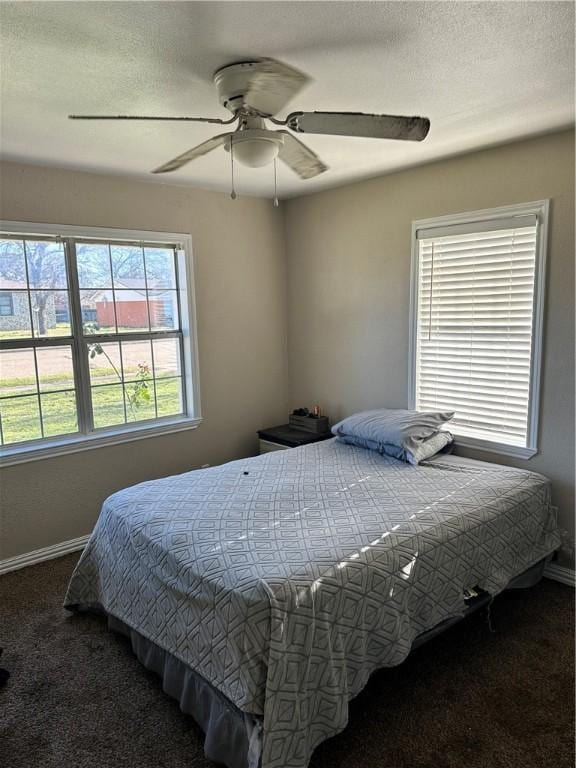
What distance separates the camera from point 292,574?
70.5 inches

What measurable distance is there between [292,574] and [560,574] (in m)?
1.97

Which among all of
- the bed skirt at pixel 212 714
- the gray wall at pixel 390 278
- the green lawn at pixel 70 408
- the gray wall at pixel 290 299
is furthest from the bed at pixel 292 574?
the green lawn at pixel 70 408

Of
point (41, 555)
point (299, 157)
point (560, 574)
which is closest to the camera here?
point (299, 157)

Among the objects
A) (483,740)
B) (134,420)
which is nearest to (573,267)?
(483,740)

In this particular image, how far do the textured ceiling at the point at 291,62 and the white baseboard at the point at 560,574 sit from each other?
2419 millimetres

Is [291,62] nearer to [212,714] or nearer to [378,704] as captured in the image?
[212,714]

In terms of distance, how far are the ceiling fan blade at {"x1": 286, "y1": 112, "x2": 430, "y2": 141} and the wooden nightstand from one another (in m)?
2.45

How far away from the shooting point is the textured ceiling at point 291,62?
5.07 feet

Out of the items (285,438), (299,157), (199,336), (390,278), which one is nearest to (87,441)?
(199,336)

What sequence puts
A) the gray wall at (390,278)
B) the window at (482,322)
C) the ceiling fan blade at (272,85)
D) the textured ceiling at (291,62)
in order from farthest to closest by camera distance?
the window at (482,322), the gray wall at (390,278), the ceiling fan blade at (272,85), the textured ceiling at (291,62)

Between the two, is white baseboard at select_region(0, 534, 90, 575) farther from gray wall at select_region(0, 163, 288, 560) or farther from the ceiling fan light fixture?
the ceiling fan light fixture

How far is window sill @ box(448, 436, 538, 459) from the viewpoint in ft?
9.85

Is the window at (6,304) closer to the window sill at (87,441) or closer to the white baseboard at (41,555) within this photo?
the window sill at (87,441)

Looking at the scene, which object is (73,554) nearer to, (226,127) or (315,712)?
(315,712)
